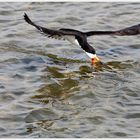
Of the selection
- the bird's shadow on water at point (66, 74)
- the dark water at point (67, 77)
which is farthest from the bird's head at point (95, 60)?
the dark water at point (67, 77)

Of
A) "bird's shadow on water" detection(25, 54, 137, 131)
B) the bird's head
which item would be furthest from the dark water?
the bird's head

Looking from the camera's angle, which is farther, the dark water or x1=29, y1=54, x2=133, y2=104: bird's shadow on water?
x1=29, y1=54, x2=133, y2=104: bird's shadow on water

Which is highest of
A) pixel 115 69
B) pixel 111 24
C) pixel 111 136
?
pixel 111 24

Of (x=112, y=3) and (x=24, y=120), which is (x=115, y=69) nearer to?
(x=24, y=120)

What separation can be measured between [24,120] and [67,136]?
0.92 meters

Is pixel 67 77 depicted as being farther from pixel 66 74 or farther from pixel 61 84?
pixel 61 84

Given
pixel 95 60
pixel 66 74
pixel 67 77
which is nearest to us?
pixel 67 77

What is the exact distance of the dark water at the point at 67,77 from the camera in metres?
8.84

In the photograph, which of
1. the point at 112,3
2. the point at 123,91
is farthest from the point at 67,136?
the point at 112,3

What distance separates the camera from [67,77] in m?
11.4

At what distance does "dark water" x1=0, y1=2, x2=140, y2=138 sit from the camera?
8836 mm

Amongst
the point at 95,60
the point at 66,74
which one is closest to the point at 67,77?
the point at 66,74

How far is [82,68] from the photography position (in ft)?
39.5

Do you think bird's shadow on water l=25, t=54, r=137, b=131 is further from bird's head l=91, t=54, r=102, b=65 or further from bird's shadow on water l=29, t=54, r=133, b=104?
bird's head l=91, t=54, r=102, b=65
